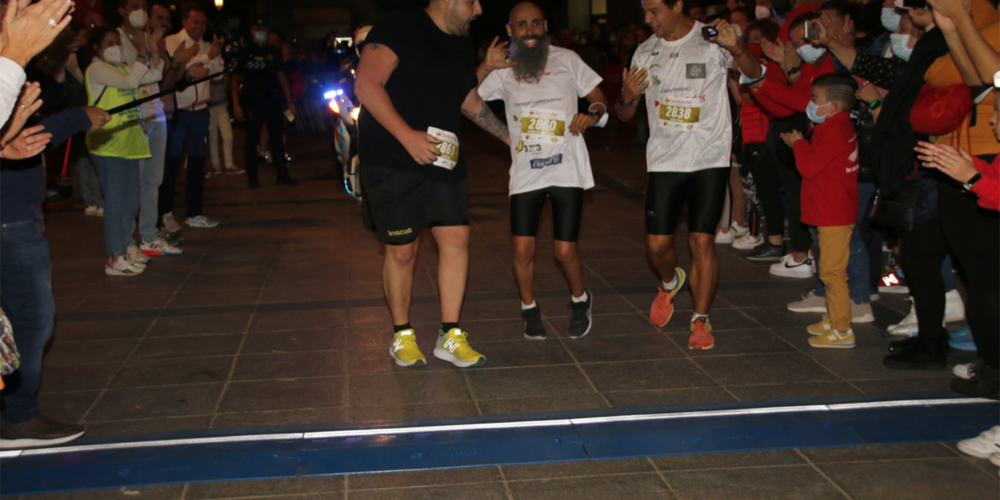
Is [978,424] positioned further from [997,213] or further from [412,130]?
[412,130]

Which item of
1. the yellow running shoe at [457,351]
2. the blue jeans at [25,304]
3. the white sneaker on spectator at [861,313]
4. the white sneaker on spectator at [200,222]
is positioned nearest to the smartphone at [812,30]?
the white sneaker on spectator at [861,313]

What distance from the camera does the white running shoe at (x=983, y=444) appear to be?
3.15m

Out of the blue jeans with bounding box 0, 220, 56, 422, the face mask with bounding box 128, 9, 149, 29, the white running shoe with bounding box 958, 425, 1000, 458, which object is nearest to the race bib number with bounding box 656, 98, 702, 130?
the white running shoe with bounding box 958, 425, 1000, 458

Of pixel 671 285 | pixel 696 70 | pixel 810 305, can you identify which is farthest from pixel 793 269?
pixel 696 70

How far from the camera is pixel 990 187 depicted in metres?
3.12

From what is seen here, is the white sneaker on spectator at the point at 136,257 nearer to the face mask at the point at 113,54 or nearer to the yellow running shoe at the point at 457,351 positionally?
the face mask at the point at 113,54

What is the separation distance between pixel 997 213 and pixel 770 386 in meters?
1.27

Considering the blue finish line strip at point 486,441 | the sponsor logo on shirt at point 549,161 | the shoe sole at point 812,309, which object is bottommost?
the shoe sole at point 812,309

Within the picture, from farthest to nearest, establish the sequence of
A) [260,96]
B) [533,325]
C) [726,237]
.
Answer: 1. [260,96]
2. [726,237]
3. [533,325]

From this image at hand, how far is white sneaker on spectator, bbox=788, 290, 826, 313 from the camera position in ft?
17.0

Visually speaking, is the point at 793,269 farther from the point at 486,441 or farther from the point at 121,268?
the point at 121,268

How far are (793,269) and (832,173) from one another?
1.67m

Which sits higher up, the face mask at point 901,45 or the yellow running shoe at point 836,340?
the face mask at point 901,45

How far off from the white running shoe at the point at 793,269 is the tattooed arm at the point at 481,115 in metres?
2.61
